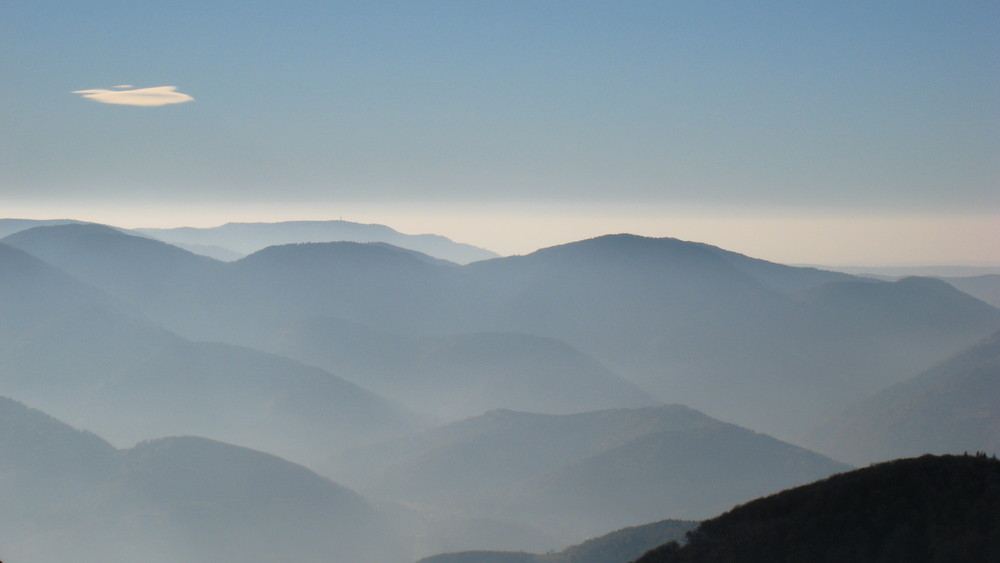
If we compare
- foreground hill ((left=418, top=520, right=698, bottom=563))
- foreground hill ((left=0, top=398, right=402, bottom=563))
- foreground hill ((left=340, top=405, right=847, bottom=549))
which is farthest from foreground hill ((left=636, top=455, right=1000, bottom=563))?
foreground hill ((left=340, top=405, right=847, bottom=549))

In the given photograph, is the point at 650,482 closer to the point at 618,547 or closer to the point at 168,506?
the point at 618,547

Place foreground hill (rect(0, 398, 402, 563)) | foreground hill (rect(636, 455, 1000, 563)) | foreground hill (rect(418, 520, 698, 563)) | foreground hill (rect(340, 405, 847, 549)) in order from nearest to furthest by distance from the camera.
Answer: foreground hill (rect(636, 455, 1000, 563))
foreground hill (rect(418, 520, 698, 563))
foreground hill (rect(0, 398, 402, 563))
foreground hill (rect(340, 405, 847, 549))

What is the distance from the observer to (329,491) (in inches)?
6683

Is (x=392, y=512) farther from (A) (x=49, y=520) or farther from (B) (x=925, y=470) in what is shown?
(B) (x=925, y=470)

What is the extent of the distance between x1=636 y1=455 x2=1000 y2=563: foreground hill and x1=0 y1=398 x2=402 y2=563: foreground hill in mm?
138740

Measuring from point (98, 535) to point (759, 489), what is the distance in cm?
13849

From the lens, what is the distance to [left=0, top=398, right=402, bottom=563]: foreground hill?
14450cm

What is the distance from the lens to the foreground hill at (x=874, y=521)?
20797mm

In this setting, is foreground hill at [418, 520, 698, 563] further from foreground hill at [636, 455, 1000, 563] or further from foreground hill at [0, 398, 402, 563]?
foreground hill at [0, 398, 402, 563]

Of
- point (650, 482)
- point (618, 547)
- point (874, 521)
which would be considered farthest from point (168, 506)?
point (874, 521)

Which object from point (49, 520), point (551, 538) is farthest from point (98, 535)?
point (551, 538)

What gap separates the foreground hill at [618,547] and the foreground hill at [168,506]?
71.8 meters

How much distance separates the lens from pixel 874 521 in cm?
2272

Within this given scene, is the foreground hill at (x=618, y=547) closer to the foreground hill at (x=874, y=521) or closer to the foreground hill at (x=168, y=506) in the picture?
the foreground hill at (x=874, y=521)
